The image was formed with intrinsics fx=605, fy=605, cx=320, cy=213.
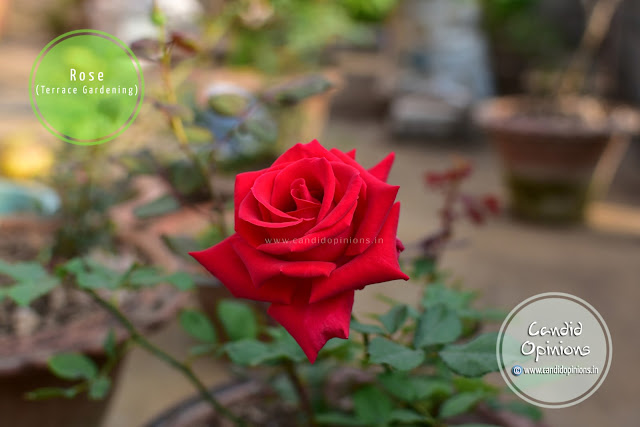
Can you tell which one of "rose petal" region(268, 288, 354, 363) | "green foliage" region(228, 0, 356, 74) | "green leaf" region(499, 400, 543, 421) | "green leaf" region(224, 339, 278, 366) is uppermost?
"green foliage" region(228, 0, 356, 74)

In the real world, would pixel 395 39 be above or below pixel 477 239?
above

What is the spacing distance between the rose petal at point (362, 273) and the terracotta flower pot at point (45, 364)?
594mm

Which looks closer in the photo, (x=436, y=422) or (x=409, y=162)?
(x=436, y=422)

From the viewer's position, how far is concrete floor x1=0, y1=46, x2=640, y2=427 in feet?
4.88

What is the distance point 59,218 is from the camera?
135 centimetres

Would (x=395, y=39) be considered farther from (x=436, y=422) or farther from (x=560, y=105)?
(x=436, y=422)

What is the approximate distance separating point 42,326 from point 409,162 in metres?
2.96

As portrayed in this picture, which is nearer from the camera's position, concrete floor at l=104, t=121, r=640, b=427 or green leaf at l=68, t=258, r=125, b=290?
green leaf at l=68, t=258, r=125, b=290

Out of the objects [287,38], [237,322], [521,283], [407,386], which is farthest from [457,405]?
[287,38]

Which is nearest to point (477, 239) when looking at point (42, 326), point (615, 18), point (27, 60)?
point (42, 326)

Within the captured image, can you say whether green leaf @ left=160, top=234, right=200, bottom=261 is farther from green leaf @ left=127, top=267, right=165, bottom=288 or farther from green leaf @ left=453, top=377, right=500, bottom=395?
green leaf @ left=453, top=377, right=500, bottom=395

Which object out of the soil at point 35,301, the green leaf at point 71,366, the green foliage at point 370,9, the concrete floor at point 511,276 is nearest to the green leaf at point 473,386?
the concrete floor at point 511,276

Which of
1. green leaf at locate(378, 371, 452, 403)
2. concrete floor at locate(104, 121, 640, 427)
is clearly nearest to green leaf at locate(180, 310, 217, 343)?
green leaf at locate(378, 371, 452, 403)

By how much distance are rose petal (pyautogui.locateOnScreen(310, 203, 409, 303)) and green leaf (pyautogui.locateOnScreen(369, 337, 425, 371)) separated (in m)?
0.11
